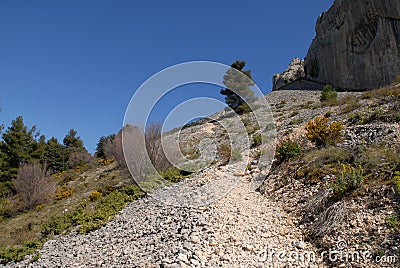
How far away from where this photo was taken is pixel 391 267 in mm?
4156

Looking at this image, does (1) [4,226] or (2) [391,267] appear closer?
(2) [391,267]

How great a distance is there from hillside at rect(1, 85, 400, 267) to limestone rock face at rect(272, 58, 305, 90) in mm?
36292

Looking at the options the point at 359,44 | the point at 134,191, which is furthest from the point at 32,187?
the point at 359,44

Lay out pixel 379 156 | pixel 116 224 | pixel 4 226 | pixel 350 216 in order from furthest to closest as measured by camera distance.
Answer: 1. pixel 4 226
2. pixel 116 224
3. pixel 379 156
4. pixel 350 216

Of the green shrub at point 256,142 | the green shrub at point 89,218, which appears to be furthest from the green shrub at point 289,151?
the green shrub at point 89,218

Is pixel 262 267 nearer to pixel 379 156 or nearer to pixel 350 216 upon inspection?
pixel 350 216

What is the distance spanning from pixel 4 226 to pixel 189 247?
43.2 ft

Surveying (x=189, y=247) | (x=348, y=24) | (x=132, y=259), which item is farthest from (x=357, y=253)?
(x=348, y=24)

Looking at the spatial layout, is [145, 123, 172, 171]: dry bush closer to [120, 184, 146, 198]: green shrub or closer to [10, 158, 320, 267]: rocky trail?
[120, 184, 146, 198]: green shrub

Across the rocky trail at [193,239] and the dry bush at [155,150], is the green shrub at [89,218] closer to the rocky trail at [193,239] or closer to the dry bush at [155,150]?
the rocky trail at [193,239]

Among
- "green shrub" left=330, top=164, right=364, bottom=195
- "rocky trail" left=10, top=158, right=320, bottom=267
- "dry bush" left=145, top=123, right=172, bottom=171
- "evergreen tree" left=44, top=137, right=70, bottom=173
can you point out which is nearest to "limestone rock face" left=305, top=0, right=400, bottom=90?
"dry bush" left=145, top=123, right=172, bottom=171

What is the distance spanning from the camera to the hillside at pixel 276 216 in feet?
16.8

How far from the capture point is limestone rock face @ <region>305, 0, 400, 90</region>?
79.2 ft

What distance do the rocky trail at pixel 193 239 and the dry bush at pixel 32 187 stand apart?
9.26 m
